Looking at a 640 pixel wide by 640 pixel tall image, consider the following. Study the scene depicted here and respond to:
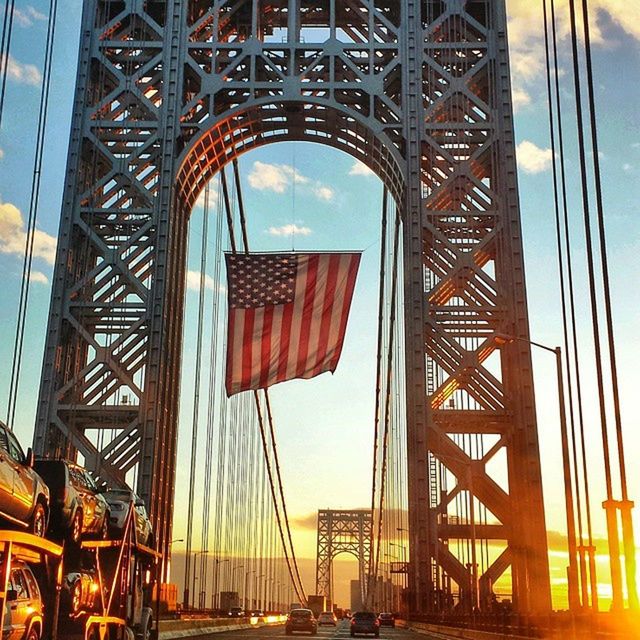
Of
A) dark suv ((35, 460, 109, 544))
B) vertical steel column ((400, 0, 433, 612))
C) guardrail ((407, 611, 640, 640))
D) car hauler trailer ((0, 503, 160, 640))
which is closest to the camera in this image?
car hauler trailer ((0, 503, 160, 640))

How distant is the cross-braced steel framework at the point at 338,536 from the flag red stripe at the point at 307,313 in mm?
135850

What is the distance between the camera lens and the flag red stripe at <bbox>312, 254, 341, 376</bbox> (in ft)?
129

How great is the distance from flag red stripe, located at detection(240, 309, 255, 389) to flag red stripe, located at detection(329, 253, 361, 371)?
3195 millimetres

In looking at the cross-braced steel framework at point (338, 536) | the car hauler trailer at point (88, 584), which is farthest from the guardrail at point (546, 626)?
the cross-braced steel framework at point (338, 536)

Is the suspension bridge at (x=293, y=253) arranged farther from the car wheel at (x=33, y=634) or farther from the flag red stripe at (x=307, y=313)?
the car wheel at (x=33, y=634)

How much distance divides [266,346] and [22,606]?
29.4 metres

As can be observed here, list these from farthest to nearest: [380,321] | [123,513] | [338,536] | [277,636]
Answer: [338,536] → [380,321] → [277,636] → [123,513]

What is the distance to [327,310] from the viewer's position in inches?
1575

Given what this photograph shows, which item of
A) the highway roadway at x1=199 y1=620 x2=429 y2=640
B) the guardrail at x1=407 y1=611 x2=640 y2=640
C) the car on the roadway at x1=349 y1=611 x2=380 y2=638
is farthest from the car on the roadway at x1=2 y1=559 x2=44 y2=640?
the car on the roadway at x1=349 y1=611 x2=380 y2=638

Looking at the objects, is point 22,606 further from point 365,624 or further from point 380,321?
point 380,321

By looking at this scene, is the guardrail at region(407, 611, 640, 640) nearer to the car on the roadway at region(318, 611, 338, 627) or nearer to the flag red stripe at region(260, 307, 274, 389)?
the flag red stripe at region(260, 307, 274, 389)

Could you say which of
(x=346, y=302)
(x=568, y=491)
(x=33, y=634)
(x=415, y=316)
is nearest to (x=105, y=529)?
(x=33, y=634)

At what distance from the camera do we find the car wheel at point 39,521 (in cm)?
1120

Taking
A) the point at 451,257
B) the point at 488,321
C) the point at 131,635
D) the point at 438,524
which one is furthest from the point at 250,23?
the point at 131,635
